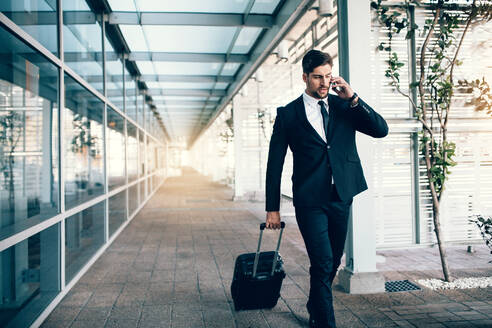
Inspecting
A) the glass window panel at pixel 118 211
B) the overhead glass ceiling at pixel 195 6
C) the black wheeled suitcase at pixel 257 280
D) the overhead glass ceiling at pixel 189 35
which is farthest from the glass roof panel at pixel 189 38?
the black wheeled suitcase at pixel 257 280

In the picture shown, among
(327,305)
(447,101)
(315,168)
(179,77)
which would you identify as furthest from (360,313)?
(179,77)

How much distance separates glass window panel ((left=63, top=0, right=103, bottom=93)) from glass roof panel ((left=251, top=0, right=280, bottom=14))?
208 centimetres

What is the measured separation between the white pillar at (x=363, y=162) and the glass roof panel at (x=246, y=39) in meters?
3.14

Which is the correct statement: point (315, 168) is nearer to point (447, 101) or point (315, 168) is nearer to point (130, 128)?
point (447, 101)

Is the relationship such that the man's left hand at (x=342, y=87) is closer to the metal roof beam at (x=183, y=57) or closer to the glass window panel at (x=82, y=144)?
the glass window panel at (x=82, y=144)

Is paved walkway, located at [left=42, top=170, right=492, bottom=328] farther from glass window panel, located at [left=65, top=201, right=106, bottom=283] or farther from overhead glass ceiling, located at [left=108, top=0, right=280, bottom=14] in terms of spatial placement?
overhead glass ceiling, located at [left=108, top=0, right=280, bottom=14]

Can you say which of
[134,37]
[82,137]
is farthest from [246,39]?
[82,137]

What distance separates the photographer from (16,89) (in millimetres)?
2627

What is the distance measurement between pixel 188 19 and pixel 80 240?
3.27m

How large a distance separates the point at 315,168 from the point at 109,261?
→ 10.3ft

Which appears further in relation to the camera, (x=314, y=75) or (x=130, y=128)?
(x=130, y=128)

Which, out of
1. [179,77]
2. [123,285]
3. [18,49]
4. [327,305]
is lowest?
[123,285]

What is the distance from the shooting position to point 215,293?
136 inches

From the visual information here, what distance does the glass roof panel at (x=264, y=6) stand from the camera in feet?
17.7
